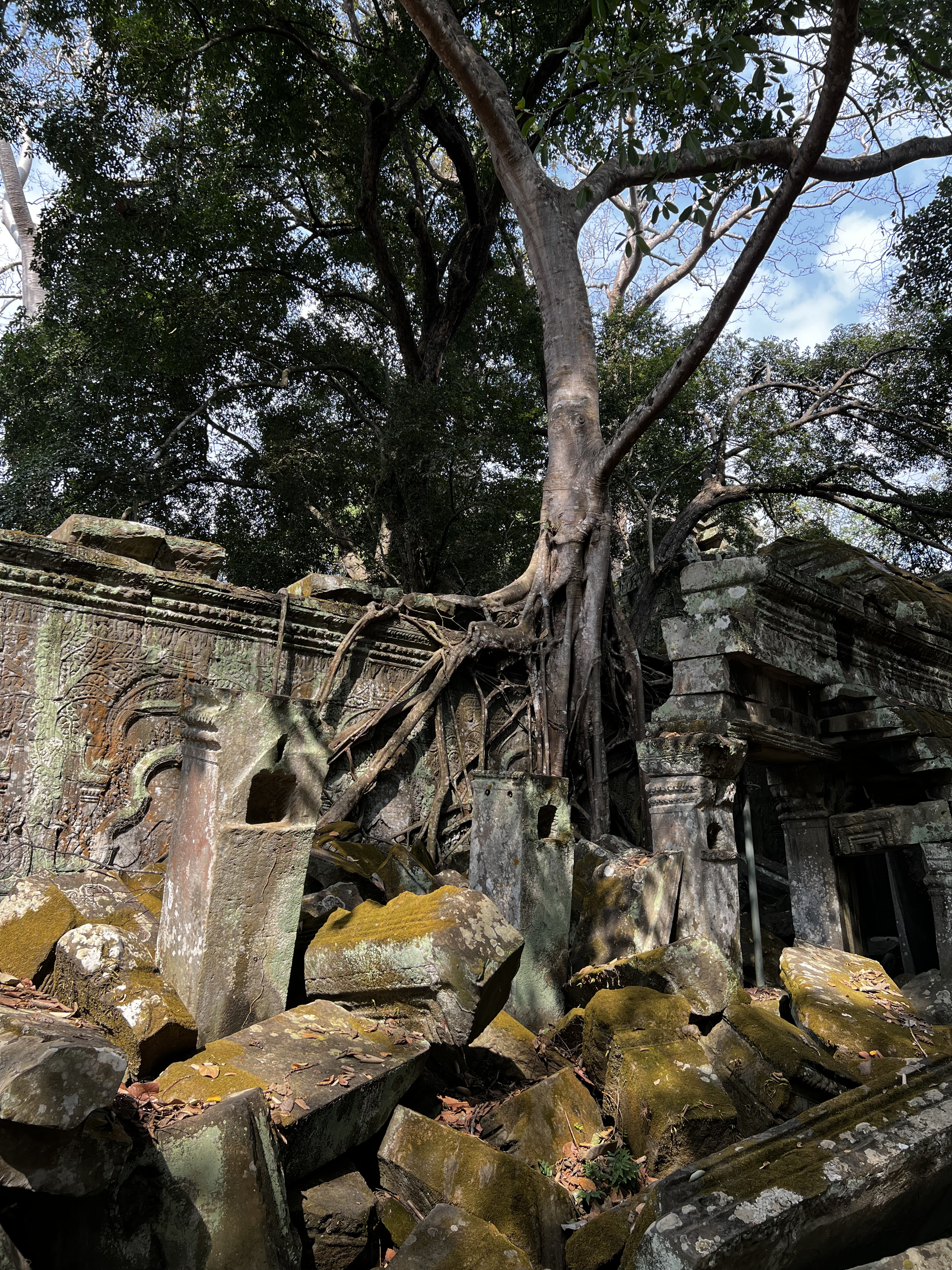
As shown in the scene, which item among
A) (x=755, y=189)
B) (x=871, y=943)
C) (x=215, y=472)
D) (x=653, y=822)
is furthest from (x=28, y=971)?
(x=215, y=472)

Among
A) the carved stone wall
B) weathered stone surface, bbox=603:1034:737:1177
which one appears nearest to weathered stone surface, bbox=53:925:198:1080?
weathered stone surface, bbox=603:1034:737:1177

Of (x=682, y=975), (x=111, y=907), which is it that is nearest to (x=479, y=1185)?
(x=682, y=975)

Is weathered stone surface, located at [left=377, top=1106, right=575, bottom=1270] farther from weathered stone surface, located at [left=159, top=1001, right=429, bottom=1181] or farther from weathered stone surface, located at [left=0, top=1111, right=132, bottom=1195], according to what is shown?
weathered stone surface, located at [left=0, top=1111, right=132, bottom=1195]

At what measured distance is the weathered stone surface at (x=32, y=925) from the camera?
2.84 m

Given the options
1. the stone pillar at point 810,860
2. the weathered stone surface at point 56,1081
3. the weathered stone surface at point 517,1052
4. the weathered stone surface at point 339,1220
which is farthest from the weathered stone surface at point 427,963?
the stone pillar at point 810,860

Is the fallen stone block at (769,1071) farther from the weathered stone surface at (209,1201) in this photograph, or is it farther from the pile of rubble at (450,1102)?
the weathered stone surface at (209,1201)

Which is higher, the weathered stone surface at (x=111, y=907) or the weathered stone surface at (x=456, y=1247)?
the weathered stone surface at (x=111, y=907)

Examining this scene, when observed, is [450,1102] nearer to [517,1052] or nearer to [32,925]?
[517,1052]

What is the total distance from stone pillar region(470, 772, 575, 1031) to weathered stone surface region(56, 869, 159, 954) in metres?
1.51

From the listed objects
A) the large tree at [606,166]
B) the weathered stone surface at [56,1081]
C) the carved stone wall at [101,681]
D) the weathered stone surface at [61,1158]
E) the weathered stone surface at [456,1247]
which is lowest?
the weathered stone surface at [456,1247]

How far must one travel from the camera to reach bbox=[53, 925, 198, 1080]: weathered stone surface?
8.48 ft

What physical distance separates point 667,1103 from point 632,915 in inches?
63.3

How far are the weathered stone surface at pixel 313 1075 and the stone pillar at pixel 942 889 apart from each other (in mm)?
3792

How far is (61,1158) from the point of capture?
1.90 metres
